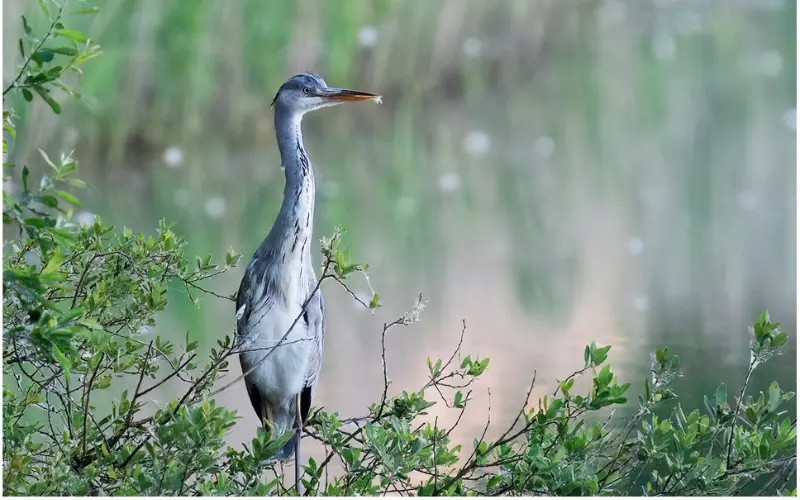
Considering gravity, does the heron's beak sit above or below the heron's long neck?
above

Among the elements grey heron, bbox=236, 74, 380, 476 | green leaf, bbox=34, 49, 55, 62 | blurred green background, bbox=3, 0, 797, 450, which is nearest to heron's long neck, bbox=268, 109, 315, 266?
grey heron, bbox=236, 74, 380, 476

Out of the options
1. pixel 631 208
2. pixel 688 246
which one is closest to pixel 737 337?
pixel 688 246

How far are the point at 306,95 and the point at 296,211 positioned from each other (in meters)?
0.26

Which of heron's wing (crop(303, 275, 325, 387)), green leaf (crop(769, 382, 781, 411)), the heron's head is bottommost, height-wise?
green leaf (crop(769, 382, 781, 411))

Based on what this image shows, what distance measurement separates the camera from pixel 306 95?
1954 mm

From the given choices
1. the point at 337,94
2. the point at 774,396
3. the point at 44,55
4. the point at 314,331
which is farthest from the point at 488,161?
the point at 44,55

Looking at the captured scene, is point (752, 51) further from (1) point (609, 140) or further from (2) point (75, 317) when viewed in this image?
(2) point (75, 317)

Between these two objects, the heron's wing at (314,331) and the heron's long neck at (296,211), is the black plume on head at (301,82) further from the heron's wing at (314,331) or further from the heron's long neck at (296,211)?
the heron's wing at (314,331)

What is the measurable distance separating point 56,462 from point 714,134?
418 cm

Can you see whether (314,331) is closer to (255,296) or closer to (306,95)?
(255,296)

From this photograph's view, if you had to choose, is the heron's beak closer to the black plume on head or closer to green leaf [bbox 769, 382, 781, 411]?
the black plume on head

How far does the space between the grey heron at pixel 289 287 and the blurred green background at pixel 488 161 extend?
0.94m

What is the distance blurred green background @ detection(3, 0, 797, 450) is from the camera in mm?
3363

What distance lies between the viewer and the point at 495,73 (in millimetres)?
4852
